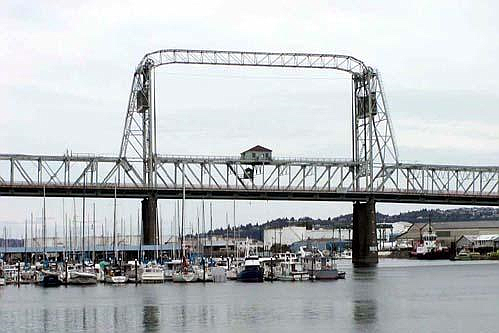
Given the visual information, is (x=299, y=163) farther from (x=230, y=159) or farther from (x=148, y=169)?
(x=148, y=169)

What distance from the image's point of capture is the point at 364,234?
180 metres

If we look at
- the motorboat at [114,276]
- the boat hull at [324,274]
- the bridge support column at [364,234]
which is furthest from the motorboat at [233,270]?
the bridge support column at [364,234]

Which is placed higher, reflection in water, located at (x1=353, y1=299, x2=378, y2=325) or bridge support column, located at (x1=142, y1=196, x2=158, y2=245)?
bridge support column, located at (x1=142, y1=196, x2=158, y2=245)

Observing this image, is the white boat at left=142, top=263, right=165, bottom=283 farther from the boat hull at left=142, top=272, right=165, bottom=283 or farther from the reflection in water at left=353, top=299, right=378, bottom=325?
the reflection in water at left=353, top=299, right=378, bottom=325

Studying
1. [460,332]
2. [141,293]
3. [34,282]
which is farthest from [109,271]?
[460,332]

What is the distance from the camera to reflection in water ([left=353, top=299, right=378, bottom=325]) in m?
76.9

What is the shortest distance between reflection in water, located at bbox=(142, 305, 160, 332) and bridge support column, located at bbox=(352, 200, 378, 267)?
9241cm

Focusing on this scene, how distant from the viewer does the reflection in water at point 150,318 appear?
7306 cm

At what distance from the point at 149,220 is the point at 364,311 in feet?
275

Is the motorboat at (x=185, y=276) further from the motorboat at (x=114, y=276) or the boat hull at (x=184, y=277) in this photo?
the motorboat at (x=114, y=276)

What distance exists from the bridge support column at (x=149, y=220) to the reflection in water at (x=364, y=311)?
68.6 metres

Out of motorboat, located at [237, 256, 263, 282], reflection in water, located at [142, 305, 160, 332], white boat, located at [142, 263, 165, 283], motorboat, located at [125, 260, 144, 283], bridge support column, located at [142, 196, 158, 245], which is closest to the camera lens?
reflection in water, located at [142, 305, 160, 332]

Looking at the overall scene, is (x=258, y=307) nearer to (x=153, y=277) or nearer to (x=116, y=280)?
(x=153, y=277)

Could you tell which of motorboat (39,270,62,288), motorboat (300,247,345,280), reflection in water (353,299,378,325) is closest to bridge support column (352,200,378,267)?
motorboat (300,247,345,280)
